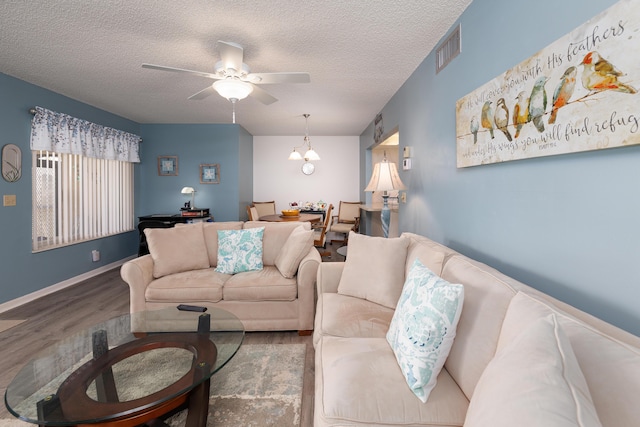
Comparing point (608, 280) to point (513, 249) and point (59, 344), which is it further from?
point (59, 344)

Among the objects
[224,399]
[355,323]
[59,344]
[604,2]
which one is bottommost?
[224,399]

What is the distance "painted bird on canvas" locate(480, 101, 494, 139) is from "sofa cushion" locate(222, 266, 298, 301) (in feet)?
6.11

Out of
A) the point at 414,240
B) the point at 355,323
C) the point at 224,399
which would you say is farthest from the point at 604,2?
the point at 224,399

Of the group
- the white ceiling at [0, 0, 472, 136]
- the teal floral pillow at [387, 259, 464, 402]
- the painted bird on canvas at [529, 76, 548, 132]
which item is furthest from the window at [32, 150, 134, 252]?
the painted bird on canvas at [529, 76, 548, 132]

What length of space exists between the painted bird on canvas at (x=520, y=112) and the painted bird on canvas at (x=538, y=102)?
0.03 metres

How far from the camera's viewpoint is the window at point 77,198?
12.1ft

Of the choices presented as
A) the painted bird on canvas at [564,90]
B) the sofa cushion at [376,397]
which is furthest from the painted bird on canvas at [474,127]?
the sofa cushion at [376,397]

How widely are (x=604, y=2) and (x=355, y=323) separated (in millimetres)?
1761

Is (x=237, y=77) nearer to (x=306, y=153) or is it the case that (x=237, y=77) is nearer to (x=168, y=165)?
(x=306, y=153)

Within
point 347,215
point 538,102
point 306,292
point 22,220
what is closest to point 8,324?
point 22,220

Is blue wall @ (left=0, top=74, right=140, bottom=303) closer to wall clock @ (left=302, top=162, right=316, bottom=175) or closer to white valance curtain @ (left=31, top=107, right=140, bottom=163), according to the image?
white valance curtain @ (left=31, top=107, right=140, bottom=163)

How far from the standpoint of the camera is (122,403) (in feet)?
3.92

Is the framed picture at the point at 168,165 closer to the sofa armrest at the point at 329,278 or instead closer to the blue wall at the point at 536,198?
the sofa armrest at the point at 329,278

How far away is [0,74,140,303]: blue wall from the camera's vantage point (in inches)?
125
